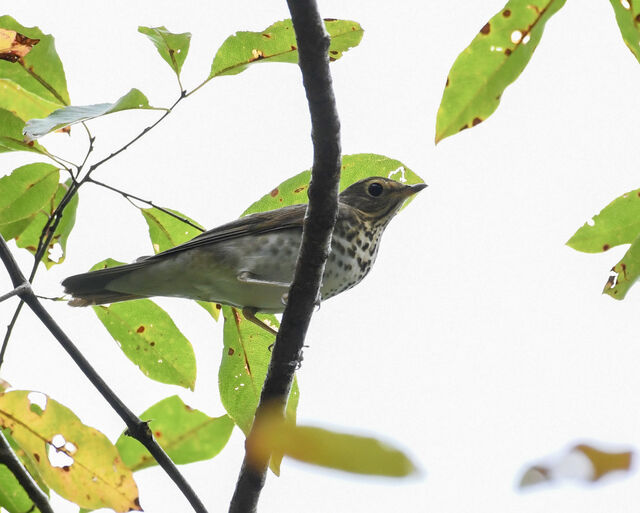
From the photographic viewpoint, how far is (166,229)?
4082 mm

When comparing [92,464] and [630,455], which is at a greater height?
[92,464]

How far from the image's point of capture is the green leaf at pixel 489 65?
2352 millimetres

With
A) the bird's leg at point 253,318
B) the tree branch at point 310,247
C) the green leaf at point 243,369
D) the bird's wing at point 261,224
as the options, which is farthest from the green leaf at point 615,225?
the bird's wing at point 261,224

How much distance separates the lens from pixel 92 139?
3514 mm

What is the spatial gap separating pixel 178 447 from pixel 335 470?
3.04 metres

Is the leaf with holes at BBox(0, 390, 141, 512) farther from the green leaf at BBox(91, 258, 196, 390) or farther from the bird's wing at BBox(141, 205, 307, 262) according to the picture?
the bird's wing at BBox(141, 205, 307, 262)

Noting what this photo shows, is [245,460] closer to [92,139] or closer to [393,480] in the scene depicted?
[92,139]

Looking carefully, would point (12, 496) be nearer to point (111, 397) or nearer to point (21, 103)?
point (111, 397)

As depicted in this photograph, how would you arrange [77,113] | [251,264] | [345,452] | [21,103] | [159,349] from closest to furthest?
[345,452] → [77,113] → [21,103] → [159,349] → [251,264]

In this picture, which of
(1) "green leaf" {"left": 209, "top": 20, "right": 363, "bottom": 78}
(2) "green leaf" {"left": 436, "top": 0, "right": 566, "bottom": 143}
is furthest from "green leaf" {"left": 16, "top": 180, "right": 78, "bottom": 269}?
(2) "green leaf" {"left": 436, "top": 0, "right": 566, "bottom": 143}

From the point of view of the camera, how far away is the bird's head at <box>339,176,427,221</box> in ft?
18.4

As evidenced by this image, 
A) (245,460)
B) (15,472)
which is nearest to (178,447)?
(245,460)

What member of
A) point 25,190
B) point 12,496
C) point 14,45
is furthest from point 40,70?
point 12,496

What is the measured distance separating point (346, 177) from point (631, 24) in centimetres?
174
